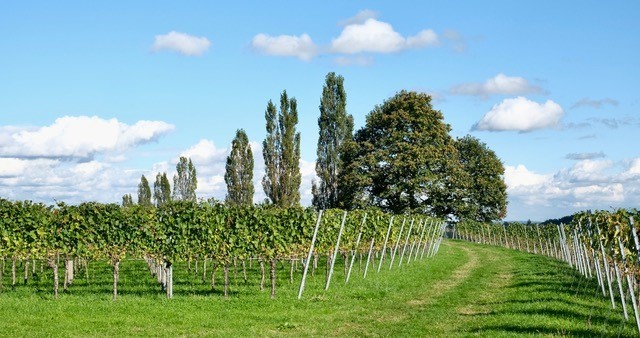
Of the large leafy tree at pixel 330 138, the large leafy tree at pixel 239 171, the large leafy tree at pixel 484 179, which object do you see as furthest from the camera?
the large leafy tree at pixel 484 179

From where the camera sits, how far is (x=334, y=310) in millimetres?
16484

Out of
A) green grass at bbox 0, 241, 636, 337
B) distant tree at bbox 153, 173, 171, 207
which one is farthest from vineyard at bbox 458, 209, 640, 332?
distant tree at bbox 153, 173, 171, 207

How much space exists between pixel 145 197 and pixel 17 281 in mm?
71130

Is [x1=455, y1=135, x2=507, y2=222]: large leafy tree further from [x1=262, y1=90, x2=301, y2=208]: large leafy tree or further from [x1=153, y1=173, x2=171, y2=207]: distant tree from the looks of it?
[x1=153, y1=173, x2=171, y2=207]: distant tree

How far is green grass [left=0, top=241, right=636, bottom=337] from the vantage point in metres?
13.6

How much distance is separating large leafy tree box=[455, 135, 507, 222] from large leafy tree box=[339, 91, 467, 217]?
13.5 meters

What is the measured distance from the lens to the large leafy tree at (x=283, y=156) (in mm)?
54222

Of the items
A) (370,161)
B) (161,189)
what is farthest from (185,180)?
(370,161)

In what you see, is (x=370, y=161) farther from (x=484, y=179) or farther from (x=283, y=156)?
(x=484, y=179)

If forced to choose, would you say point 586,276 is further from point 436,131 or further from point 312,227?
point 436,131

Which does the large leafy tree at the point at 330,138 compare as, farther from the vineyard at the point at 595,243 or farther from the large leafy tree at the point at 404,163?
the vineyard at the point at 595,243

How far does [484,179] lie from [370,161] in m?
21.4

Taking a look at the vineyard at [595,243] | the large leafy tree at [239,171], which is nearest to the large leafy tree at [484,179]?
the vineyard at [595,243]

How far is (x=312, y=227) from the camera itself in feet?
69.8
